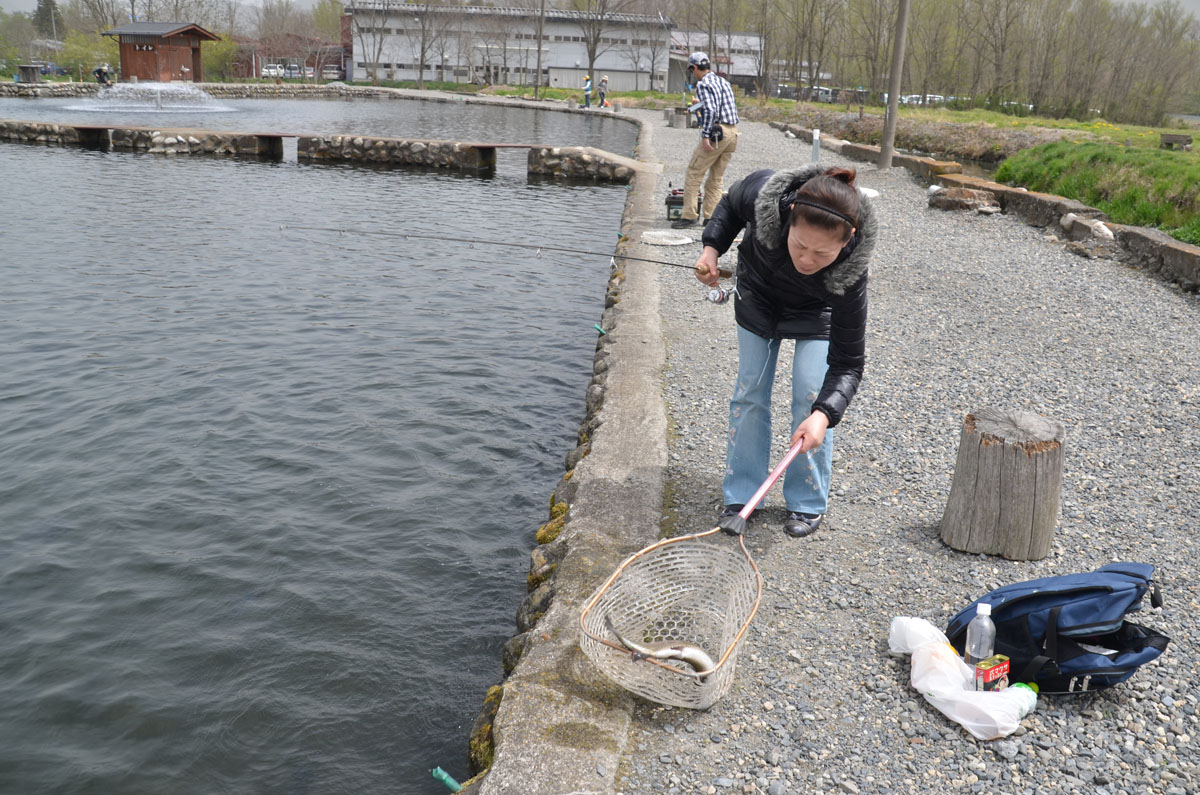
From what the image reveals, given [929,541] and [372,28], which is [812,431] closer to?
[929,541]

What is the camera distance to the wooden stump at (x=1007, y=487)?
12.5 ft

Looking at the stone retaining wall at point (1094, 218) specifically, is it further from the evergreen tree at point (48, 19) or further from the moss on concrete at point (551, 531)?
the evergreen tree at point (48, 19)

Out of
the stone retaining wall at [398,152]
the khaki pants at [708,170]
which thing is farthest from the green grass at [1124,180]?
the stone retaining wall at [398,152]

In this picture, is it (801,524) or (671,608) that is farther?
(801,524)

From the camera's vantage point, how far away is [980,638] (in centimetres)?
307

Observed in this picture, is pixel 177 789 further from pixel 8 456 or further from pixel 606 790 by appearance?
pixel 8 456

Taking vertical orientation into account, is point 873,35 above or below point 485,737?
above

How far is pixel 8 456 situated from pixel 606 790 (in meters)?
5.22

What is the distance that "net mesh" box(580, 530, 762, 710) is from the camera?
2990 mm

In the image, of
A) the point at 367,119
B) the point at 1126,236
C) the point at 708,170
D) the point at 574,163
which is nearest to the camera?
the point at 1126,236

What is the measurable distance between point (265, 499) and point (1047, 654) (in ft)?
14.3

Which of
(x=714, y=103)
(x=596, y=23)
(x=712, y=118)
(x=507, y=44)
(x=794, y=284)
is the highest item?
(x=596, y=23)

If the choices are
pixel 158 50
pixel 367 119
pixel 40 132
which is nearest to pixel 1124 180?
pixel 40 132

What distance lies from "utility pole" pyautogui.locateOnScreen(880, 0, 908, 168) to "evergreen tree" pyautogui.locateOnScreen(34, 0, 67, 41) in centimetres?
9892
